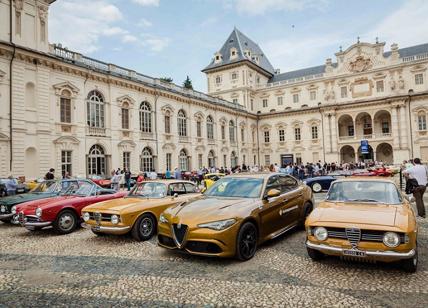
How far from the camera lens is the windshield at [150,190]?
861 cm

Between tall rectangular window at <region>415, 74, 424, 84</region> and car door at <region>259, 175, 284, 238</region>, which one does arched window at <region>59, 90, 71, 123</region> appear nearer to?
car door at <region>259, 175, 284, 238</region>

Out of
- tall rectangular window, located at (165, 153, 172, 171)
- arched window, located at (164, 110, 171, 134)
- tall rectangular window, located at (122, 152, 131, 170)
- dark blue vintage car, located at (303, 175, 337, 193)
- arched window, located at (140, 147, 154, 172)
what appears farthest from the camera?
arched window, located at (164, 110, 171, 134)

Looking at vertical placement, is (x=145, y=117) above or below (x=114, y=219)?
above

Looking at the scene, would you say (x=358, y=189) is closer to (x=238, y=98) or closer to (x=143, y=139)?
(x=143, y=139)

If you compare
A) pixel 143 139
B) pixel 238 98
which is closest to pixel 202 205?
pixel 143 139

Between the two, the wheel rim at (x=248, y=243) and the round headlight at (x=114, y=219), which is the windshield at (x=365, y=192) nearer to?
the wheel rim at (x=248, y=243)

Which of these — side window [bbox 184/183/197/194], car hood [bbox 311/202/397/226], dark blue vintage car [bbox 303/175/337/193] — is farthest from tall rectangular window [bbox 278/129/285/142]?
car hood [bbox 311/202/397/226]

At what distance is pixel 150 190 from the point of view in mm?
8797

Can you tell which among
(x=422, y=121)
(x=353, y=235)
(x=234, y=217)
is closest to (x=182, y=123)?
(x=234, y=217)

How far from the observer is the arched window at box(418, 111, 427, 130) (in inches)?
1570

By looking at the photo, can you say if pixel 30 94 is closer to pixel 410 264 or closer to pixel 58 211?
pixel 58 211

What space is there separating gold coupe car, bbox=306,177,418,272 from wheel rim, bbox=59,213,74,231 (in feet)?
22.0

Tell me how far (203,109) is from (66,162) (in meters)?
18.5

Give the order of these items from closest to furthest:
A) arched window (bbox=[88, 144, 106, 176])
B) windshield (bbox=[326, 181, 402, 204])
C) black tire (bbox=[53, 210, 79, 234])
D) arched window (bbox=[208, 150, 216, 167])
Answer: windshield (bbox=[326, 181, 402, 204]) → black tire (bbox=[53, 210, 79, 234]) → arched window (bbox=[88, 144, 106, 176]) → arched window (bbox=[208, 150, 216, 167])
